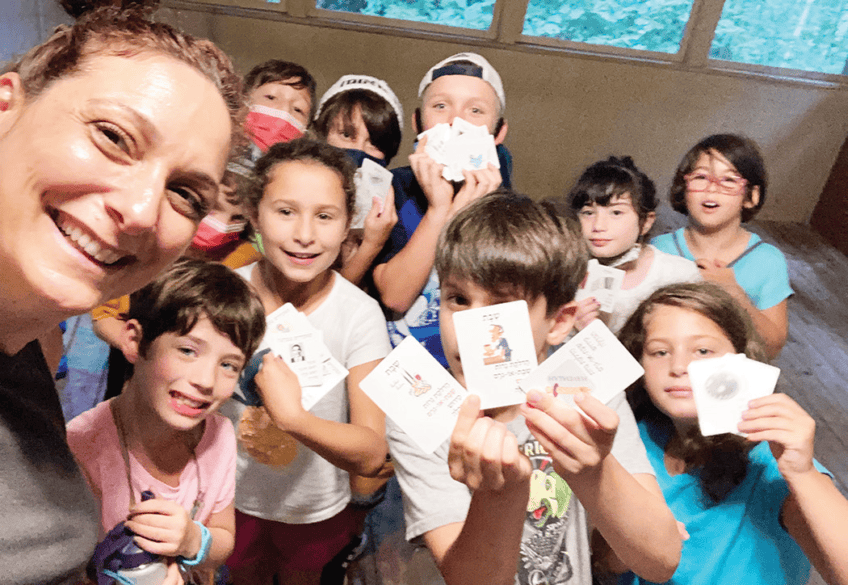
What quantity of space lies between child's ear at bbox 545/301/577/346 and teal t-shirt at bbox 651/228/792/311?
3.99 ft

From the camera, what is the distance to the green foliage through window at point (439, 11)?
464cm

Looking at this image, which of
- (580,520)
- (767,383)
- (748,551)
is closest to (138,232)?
(580,520)

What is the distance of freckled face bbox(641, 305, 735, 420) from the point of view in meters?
1.42

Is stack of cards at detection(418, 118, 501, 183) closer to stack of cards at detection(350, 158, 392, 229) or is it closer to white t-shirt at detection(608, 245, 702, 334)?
stack of cards at detection(350, 158, 392, 229)

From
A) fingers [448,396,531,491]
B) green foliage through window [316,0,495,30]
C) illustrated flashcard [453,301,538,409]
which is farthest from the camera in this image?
green foliage through window [316,0,495,30]

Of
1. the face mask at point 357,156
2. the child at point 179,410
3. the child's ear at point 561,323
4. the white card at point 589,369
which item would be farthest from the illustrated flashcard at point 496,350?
the face mask at point 357,156

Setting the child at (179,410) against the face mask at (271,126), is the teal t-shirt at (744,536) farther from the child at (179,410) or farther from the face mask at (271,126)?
the face mask at (271,126)

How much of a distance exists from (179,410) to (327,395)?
43 cm

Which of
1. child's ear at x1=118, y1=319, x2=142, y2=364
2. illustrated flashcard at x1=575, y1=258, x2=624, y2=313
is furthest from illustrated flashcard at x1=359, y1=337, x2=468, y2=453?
illustrated flashcard at x1=575, y1=258, x2=624, y2=313

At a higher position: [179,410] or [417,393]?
[417,393]

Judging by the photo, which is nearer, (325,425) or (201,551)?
(201,551)

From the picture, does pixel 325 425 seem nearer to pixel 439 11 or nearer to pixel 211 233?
pixel 211 233

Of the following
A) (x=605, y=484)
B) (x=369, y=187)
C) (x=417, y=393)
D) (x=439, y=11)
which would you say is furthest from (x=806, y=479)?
(x=439, y=11)

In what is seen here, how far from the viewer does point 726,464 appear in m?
1.38
